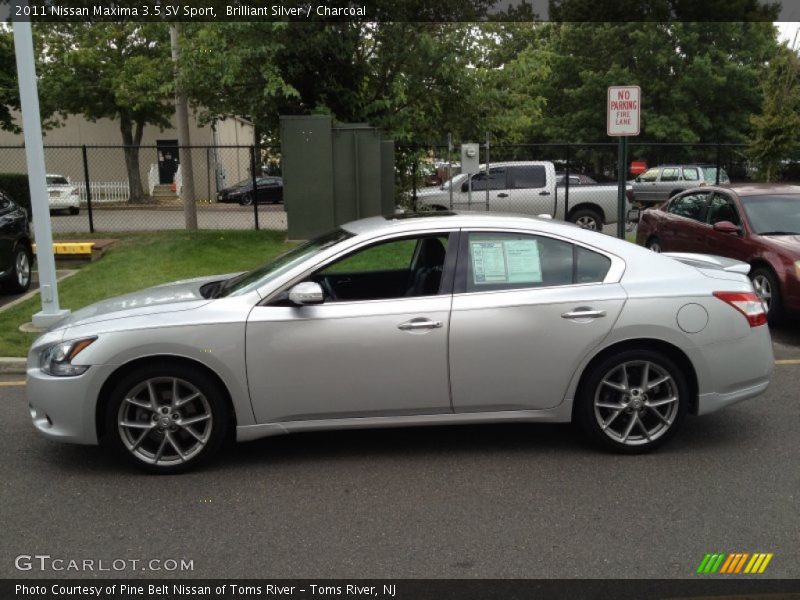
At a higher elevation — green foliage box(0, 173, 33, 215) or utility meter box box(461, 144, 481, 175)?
utility meter box box(461, 144, 481, 175)

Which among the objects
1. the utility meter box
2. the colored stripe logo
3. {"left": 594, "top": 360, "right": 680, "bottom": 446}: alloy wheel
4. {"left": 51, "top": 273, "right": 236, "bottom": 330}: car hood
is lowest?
the colored stripe logo

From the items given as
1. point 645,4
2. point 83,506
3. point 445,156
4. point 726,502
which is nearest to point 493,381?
point 726,502

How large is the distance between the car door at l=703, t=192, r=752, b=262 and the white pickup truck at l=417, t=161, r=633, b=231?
22.8 feet

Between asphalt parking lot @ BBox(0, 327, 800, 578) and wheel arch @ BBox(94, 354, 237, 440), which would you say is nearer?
asphalt parking lot @ BBox(0, 327, 800, 578)

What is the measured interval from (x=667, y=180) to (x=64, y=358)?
917 inches

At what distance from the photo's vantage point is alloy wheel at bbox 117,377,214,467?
4.59 m

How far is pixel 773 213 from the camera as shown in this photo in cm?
905

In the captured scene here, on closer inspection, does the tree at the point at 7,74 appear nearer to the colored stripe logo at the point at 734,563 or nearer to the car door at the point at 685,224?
the car door at the point at 685,224

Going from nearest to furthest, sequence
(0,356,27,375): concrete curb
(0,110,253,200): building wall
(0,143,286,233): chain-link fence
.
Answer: (0,356,27,375): concrete curb, (0,143,286,233): chain-link fence, (0,110,253,200): building wall

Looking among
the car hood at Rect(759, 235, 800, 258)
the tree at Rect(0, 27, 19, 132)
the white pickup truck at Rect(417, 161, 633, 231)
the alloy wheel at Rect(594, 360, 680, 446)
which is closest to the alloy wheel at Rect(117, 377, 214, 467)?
the alloy wheel at Rect(594, 360, 680, 446)

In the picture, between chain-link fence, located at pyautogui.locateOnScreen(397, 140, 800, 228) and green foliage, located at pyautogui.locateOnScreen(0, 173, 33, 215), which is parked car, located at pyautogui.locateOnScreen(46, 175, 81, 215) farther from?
chain-link fence, located at pyautogui.locateOnScreen(397, 140, 800, 228)

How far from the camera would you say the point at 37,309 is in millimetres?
9336

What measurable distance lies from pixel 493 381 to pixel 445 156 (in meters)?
11.8

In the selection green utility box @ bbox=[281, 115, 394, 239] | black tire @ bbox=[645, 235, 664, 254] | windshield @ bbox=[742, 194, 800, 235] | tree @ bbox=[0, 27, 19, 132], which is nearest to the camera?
windshield @ bbox=[742, 194, 800, 235]
